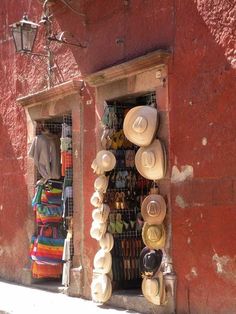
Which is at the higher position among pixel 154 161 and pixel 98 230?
pixel 154 161

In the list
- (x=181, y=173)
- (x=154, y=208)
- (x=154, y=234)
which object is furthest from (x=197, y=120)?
(x=154, y=234)

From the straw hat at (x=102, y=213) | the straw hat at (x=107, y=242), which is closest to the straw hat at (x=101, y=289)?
the straw hat at (x=107, y=242)

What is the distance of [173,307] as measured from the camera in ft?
22.0

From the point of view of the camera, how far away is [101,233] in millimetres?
7766

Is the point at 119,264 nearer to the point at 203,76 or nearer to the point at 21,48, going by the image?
the point at 203,76

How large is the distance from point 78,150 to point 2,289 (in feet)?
8.37

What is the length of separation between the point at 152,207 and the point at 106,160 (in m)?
1.09

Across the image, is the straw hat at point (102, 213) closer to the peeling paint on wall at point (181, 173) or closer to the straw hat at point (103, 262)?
the straw hat at point (103, 262)

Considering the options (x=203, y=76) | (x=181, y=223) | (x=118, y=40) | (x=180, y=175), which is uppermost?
(x=118, y=40)

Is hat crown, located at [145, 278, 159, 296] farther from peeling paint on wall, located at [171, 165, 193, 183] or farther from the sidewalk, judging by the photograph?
peeling paint on wall, located at [171, 165, 193, 183]

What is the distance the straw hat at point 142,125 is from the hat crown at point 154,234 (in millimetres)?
939

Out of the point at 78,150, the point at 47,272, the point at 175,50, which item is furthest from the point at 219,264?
the point at 47,272

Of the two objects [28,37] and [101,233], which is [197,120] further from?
[28,37]

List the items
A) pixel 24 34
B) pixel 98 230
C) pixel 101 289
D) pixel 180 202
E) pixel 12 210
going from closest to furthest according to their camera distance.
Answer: pixel 180 202
pixel 101 289
pixel 98 230
pixel 24 34
pixel 12 210
